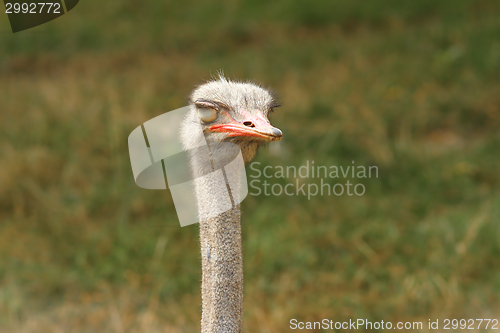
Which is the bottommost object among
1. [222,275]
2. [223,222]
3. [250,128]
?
[222,275]

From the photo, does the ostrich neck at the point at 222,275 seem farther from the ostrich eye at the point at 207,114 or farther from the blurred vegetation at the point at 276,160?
the blurred vegetation at the point at 276,160

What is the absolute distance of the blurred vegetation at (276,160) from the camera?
9.70ft

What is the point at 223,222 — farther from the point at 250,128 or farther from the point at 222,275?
the point at 250,128

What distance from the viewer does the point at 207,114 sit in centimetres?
133

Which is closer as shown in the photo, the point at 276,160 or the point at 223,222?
the point at 223,222

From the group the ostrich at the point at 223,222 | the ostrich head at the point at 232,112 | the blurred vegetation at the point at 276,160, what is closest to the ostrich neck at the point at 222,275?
the ostrich at the point at 223,222

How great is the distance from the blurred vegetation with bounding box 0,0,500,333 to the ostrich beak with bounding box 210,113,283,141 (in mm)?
1394

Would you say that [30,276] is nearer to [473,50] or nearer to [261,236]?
[261,236]

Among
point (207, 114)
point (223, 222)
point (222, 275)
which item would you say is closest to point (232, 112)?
point (207, 114)

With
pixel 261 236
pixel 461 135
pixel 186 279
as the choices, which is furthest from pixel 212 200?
pixel 461 135

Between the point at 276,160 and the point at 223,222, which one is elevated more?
the point at 276,160

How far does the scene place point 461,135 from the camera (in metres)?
4.47

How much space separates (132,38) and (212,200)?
398cm

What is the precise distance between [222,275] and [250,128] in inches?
13.6
